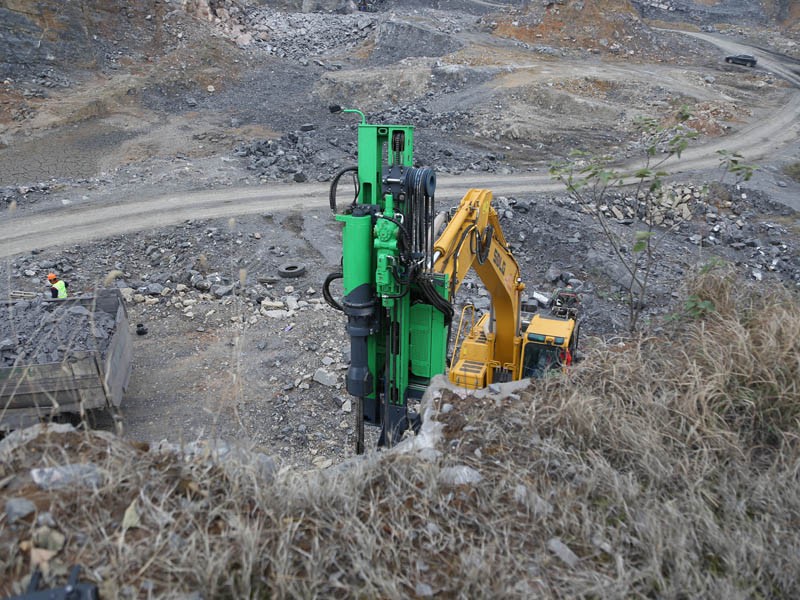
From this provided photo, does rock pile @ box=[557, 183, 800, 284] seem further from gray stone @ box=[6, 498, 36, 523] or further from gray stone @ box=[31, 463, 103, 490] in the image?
gray stone @ box=[6, 498, 36, 523]

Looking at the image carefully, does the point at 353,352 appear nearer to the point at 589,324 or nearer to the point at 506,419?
the point at 506,419

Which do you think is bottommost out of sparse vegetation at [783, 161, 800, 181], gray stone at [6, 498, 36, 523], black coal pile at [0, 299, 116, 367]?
sparse vegetation at [783, 161, 800, 181]

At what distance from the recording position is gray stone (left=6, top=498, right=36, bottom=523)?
3271 mm

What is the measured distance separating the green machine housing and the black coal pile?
4252mm

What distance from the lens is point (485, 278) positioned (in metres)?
7.26

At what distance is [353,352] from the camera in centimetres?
596

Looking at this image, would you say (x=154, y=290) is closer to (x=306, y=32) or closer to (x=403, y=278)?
(x=403, y=278)

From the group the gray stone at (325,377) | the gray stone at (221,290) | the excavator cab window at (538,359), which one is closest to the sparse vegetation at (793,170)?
the excavator cab window at (538,359)

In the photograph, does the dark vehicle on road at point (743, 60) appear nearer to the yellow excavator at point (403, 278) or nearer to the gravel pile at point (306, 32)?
the gravel pile at point (306, 32)

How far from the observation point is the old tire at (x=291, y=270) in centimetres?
1342

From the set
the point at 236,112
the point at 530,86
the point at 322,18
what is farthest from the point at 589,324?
the point at 322,18

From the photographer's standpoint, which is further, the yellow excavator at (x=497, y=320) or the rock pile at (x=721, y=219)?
the rock pile at (x=721, y=219)

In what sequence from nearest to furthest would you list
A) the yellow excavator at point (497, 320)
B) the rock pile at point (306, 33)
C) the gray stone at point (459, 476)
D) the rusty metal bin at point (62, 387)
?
the gray stone at point (459, 476) < the yellow excavator at point (497, 320) < the rusty metal bin at point (62, 387) < the rock pile at point (306, 33)

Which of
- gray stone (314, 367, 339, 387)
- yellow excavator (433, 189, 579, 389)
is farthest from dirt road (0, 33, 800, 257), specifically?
yellow excavator (433, 189, 579, 389)
